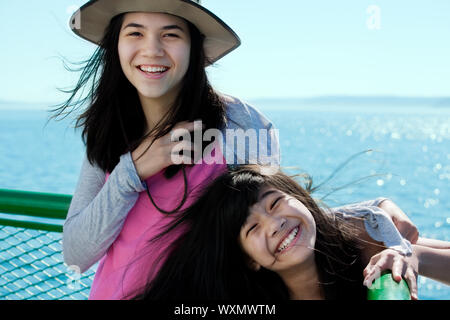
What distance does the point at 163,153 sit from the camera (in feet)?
6.66

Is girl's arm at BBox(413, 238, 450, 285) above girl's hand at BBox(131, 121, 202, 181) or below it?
below

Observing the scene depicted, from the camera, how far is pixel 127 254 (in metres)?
2.08

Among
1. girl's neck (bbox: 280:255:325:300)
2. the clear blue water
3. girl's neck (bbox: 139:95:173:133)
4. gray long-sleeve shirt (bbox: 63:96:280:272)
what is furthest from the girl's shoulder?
the clear blue water

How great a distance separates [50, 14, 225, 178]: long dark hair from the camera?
220 cm

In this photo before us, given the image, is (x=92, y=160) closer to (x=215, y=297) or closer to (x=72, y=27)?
(x=72, y=27)

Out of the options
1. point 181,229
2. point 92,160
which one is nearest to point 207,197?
point 181,229

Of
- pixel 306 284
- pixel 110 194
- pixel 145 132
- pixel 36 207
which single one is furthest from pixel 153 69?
pixel 306 284

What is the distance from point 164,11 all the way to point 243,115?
517 mm

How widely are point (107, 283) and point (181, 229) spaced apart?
1.08 feet

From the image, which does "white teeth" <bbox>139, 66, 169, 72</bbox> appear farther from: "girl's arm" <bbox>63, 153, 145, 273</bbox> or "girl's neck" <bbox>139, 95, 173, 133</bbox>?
"girl's arm" <bbox>63, 153, 145, 273</bbox>

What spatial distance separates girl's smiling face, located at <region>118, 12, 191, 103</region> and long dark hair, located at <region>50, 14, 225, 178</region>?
0.28ft

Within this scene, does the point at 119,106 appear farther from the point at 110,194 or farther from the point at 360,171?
the point at 360,171
